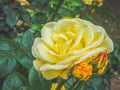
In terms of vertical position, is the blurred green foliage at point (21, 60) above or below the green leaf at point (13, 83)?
below

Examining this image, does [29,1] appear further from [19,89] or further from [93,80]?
[19,89]

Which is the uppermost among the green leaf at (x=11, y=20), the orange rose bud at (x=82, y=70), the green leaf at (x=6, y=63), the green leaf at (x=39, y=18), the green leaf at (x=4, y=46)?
the orange rose bud at (x=82, y=70)

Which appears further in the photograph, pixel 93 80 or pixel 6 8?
pixel 6 8

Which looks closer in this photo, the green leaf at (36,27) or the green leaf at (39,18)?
the green leaf at (39,18)

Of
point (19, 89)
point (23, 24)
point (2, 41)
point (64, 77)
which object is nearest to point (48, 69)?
point (64, 77)

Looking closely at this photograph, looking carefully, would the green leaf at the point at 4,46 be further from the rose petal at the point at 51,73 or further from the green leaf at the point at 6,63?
the rose petal at the point at 51,73

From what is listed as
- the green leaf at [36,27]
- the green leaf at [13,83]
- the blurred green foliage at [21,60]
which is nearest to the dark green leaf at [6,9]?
the blurred green foliage at [21,60]
